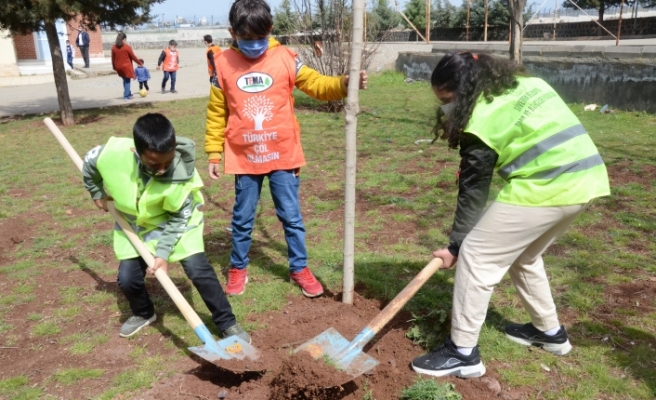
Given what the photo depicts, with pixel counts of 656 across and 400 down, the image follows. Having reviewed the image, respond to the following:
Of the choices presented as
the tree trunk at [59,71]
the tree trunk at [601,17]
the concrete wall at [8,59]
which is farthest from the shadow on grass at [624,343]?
the concrete wall at [8,59]

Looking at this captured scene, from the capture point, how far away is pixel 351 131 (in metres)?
3.19

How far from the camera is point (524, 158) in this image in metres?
2.63

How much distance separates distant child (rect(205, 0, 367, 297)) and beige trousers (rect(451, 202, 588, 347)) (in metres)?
1.26

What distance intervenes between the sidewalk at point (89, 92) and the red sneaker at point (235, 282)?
446 inches

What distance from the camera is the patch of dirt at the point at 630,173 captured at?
611 centimetres

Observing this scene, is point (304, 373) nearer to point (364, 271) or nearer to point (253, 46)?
point (364, 271)

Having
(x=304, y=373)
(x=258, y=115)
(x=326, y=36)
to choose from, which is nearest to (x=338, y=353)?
(x=304, y=373)

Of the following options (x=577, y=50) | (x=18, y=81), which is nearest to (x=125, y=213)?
(x=577, y=50)

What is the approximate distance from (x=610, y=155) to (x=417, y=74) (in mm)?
9122

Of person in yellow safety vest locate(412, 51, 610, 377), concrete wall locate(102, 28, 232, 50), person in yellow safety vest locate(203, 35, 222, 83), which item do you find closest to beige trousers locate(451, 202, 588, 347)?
person in yellow safety vest locate(412, 51, 610, 377)

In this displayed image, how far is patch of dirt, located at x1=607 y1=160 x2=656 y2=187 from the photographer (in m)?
6.11

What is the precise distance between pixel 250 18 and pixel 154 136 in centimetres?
101

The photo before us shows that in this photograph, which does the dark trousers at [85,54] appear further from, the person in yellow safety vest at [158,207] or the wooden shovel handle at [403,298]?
the wooden shovel handle at [403,298]

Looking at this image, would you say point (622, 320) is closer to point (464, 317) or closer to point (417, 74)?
point (464, 317)
